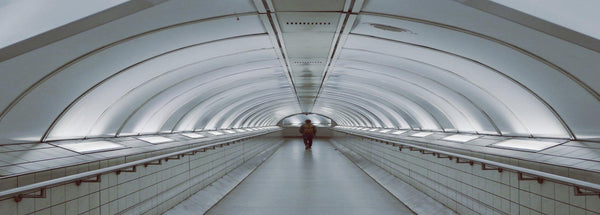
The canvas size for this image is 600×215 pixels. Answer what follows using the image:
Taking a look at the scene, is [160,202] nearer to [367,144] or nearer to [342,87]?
[342,87]

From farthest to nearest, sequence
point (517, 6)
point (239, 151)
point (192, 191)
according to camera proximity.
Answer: point (239, 151), point (192, 191), point (517, 6)

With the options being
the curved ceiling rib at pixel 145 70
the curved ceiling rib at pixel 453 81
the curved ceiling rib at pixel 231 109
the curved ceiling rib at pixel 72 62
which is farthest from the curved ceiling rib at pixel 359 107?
the curved ceiling rib at pixel 72 62

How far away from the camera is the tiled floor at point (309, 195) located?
23.7ft

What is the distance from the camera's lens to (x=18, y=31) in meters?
3.60

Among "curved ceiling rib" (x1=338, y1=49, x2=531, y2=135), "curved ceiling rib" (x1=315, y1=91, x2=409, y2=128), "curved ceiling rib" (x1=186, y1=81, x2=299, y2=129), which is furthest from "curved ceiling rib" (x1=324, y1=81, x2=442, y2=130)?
"curved ceiling rib" (x1=338, y1=49, x2=531, y2=135)

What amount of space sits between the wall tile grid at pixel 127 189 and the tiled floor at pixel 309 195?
785 mm

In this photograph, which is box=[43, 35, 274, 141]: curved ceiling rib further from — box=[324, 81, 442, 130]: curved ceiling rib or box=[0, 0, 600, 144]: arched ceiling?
box=[324, 81, 442, 130]: curved ceiling rib

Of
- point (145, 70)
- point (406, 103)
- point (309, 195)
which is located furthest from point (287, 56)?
point (406, 103)

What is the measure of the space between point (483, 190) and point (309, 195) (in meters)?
3.72

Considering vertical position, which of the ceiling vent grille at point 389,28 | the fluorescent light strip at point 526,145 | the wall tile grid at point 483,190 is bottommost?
the wall tile grid at point 483,190

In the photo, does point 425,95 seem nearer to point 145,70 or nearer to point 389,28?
point 389,28

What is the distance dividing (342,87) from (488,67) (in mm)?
7643

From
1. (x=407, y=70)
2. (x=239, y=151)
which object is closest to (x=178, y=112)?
(x=239, y=151)

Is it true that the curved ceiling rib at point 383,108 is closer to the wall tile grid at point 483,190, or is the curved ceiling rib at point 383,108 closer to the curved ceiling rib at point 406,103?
the curved ceiling rib at point 406,103
